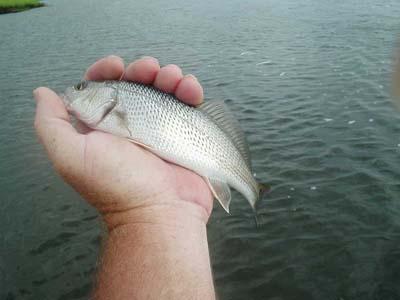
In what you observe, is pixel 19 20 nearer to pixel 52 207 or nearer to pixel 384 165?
pixel 52 207

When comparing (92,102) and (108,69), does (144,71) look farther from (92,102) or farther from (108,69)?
(92,102)

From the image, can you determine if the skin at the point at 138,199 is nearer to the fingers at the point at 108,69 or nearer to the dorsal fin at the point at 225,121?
the fingers at the point at 108,69

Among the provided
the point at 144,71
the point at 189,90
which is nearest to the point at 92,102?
the point at 144,71

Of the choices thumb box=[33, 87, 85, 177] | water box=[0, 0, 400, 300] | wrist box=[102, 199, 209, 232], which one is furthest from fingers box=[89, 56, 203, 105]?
water box=[0, 0, 400, 300]

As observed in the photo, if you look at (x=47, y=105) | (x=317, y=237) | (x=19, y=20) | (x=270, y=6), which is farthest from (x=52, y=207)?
(x=19, y=20)

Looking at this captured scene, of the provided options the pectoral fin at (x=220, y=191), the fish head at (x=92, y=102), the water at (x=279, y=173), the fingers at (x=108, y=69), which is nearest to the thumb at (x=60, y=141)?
the fish head at (x=92, y=102)

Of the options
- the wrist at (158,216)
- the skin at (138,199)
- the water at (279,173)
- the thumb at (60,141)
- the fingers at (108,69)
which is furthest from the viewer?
the water at (279,173)
